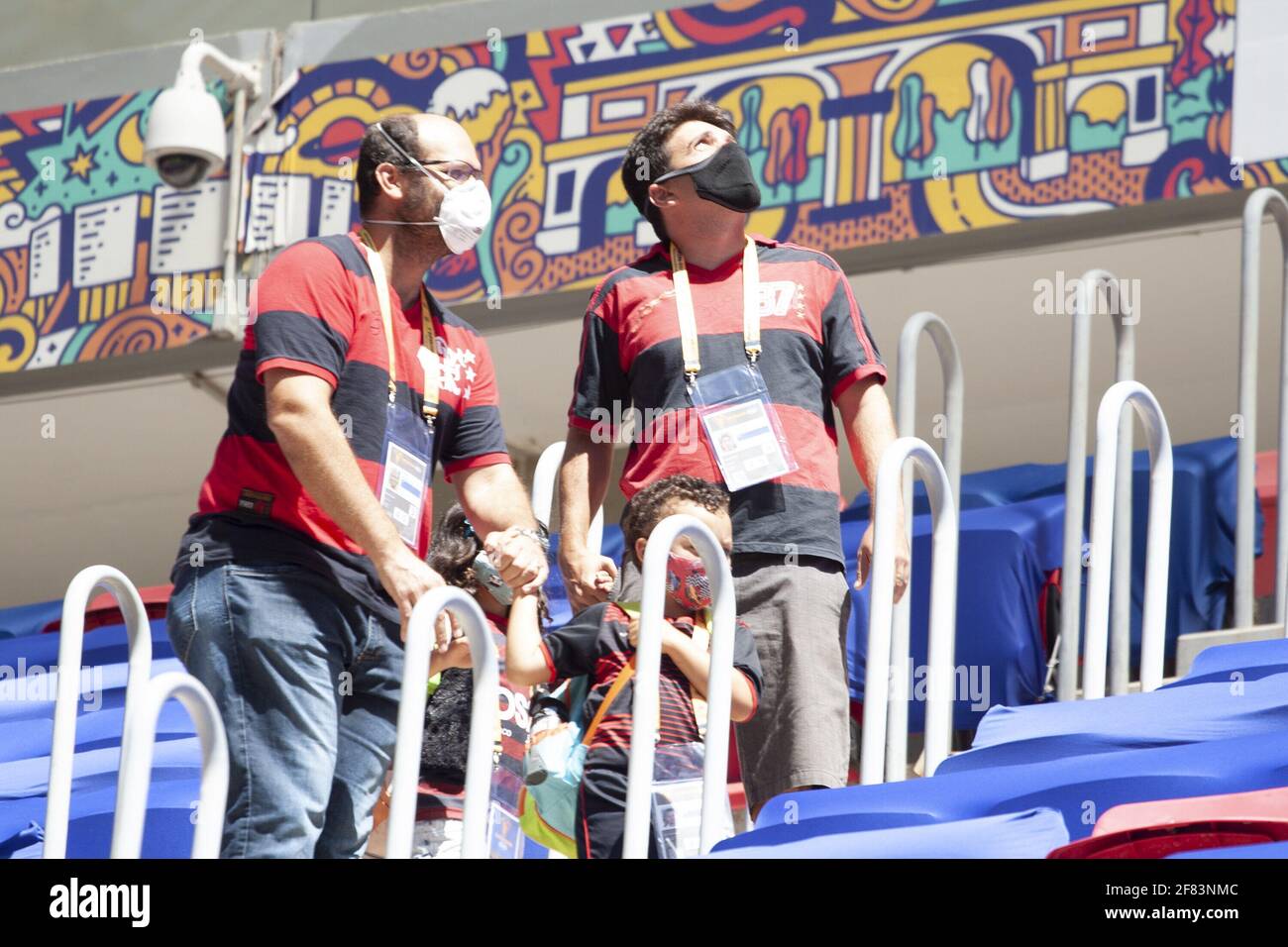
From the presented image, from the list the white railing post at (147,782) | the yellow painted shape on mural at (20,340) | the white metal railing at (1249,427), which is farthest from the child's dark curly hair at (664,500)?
the yellow painted shape on mural at (20,340)

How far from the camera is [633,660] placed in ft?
11.4

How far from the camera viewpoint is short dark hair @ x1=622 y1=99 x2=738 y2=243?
4175 millimetres

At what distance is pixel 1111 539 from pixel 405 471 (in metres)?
1.41

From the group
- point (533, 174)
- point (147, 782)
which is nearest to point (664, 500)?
point (147, 782)

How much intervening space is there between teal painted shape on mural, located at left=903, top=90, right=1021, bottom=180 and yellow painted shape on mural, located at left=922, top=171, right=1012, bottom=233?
36 mm

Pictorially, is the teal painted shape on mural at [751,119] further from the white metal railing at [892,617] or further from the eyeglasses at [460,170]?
the white metal railing at [892,617]

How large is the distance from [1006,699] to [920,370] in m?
2.69

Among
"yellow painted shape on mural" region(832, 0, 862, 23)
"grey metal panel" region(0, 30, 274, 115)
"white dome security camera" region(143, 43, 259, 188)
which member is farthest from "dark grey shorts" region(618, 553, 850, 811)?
"grey metal panel" region(0, 30, 274, 115)

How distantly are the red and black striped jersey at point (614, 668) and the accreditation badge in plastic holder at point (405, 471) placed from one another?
31 centimetres

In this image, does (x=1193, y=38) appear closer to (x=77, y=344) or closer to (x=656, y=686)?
(x=77, y=344)

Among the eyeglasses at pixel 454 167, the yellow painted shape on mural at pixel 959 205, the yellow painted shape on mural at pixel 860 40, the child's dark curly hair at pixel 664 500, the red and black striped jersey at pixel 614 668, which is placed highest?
the yellow painted shape on mural at pixel 860 40

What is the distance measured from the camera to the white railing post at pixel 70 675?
10.8 ft
